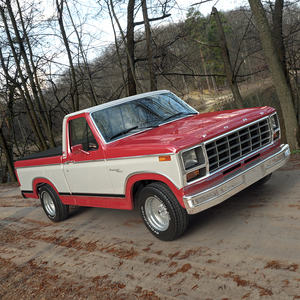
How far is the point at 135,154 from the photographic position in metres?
4.39

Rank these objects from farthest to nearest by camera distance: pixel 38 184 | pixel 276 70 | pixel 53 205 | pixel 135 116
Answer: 1. pixel 276 70
2. pixel 38 184
3. pixel 53 205
4. pixel 135 116

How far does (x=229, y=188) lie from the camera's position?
4152 millimetres

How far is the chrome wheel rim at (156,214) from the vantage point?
179 inches

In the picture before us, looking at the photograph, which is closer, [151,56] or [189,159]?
[189,159]

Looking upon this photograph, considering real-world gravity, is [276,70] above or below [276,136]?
above

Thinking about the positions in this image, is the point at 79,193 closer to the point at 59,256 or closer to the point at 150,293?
the point at 59,256

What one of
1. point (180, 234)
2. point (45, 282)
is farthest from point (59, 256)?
point (180, 234)

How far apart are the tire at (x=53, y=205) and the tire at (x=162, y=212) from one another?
8.97ft

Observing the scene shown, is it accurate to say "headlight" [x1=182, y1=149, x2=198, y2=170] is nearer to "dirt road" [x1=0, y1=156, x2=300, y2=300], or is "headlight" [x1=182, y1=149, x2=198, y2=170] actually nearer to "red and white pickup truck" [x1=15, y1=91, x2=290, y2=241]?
"red and white pickup truck" [x1=15, y1=91, x2=290, y2=241]

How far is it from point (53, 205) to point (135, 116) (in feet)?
10.3

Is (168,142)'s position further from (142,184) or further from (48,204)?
(48,204)

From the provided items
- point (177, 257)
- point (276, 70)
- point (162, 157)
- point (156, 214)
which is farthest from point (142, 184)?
point (276, 70)

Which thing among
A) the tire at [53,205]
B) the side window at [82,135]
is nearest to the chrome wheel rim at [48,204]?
the tire at [53,205]

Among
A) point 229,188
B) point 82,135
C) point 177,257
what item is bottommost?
point 177,257
